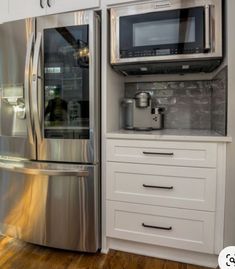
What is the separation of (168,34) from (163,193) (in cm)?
102

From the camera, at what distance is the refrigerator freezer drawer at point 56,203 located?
1.52 meters

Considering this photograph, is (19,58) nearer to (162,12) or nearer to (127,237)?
(162,12)

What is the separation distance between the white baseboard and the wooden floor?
0.03 meters

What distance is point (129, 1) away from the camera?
1472 millimetres

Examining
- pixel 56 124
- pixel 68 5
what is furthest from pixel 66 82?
pixel 68 5

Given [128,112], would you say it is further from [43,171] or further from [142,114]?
[43,171]

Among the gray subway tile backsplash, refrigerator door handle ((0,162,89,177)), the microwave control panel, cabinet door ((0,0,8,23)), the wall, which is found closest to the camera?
the wall

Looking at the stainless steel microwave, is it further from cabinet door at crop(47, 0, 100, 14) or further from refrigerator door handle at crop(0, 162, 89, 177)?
refrigerator door handle at crop(0, 162, 89, 177)

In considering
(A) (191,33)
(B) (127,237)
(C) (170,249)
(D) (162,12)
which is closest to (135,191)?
(B) (127,237)

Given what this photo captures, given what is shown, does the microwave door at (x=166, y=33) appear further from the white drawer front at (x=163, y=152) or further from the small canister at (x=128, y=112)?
the white drawer front at (x=163, y=152)

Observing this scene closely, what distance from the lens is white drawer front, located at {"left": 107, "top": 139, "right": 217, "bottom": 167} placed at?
53.4 inches

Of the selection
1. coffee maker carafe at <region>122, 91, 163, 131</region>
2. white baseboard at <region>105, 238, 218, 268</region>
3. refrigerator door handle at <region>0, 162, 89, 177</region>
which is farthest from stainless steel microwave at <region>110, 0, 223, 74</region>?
white baseboard at <region>105, 238, 218, 268</region>

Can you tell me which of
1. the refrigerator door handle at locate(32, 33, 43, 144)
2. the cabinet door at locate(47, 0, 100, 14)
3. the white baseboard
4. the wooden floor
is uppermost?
the cabinet door at locate(47, 0, 100, 14)

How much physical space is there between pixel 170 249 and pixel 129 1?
165cm
